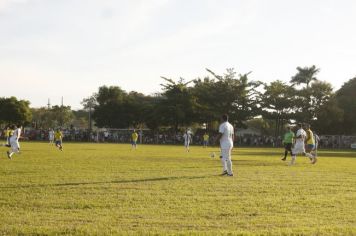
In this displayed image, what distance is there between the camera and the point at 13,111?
8338 centimetres

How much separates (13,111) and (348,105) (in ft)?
171

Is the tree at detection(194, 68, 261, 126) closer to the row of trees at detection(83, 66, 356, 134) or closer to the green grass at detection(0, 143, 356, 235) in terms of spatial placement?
the row of trees at detection(83, 66, 356, 134)

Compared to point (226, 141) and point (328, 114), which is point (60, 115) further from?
point (226, 141)

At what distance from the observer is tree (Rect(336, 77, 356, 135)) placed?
74.3 m

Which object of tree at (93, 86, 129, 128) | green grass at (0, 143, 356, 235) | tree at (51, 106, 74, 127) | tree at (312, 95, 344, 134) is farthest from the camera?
tree at (51, 106, 74, 127)

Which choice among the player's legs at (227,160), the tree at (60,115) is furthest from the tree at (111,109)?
the player's legs at (227,160)

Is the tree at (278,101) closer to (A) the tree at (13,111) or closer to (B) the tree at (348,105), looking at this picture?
(B) the tree at (348,105)

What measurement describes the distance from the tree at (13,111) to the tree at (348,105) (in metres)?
49.3


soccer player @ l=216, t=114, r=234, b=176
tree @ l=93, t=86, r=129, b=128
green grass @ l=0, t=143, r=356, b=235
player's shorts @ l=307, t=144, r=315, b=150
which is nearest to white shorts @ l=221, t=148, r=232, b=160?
soccer player @ l=216, t=114, r=234, b=176

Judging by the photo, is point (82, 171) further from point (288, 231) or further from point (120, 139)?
point (120, 139)

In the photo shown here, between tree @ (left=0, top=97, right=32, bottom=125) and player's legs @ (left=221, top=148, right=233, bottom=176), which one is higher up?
tree @ (left=0, top=97, right=32, bottom=125)

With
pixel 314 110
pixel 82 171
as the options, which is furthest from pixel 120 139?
pixel 82 171

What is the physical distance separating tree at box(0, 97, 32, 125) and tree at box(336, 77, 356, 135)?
49.3 m

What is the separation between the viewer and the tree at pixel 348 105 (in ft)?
244
